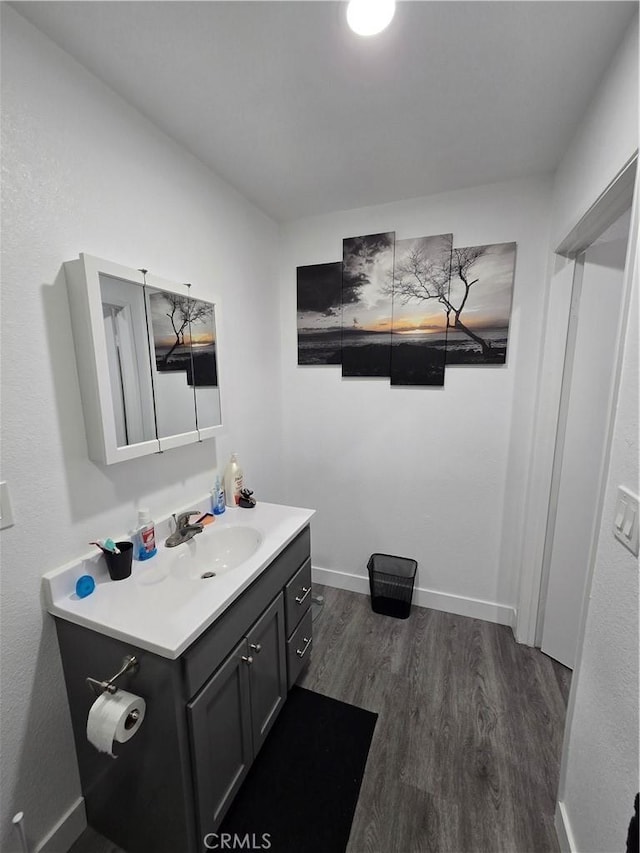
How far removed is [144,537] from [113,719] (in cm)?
54

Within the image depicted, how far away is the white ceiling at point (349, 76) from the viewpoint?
→ 0.95 m

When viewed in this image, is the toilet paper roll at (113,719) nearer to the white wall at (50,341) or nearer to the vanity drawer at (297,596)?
the white wall at (50,341)

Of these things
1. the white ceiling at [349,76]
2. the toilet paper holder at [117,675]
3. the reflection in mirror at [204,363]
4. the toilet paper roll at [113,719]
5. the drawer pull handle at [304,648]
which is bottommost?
the drawer pull handle at [304,648]

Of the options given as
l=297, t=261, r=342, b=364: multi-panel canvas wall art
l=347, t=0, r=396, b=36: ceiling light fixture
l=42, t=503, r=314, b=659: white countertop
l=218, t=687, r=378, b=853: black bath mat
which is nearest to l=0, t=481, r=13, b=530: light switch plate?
l=42, t=503, r=314, b=659: white countertop

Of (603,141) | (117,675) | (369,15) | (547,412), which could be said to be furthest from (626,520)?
(369,15)

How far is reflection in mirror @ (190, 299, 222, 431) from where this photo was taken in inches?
60.7

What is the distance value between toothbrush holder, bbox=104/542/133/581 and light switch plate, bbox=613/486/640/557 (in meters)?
1.44

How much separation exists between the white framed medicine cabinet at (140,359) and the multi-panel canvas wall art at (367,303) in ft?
2.82

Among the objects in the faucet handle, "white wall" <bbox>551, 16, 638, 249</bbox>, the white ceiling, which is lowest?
the faucet handle

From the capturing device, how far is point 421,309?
2.00 metres

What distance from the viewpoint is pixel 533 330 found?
184 cm

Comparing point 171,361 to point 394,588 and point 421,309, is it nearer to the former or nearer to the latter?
point 421,309

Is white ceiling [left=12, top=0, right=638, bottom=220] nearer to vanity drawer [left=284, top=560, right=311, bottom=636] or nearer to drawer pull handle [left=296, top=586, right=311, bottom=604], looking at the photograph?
vanity drawer [left=284, top=560, right=311, bottom=636]
